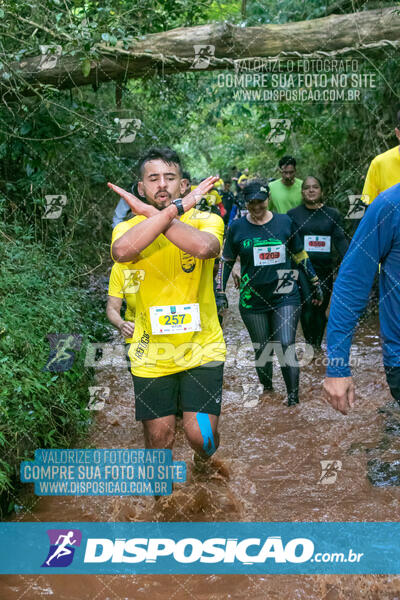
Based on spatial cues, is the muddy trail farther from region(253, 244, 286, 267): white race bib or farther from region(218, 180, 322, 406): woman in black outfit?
region(253, 244, 286, 267): white race bib

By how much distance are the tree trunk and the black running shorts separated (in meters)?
3.96

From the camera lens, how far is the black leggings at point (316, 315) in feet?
23.0

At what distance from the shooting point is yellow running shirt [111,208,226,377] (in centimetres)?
358

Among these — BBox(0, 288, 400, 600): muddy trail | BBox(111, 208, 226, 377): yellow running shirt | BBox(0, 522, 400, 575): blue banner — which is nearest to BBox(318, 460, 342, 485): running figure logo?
BBox(0, 288, 400, 600): muddy trail

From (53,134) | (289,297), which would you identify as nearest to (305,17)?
(53,134)

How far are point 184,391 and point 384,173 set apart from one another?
96.2 inches

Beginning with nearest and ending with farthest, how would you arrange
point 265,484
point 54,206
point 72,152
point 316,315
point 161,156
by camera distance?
point 161,156
point 265,484
point 316,315
point 54,206
point 72,152

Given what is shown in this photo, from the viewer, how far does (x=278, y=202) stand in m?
8.27

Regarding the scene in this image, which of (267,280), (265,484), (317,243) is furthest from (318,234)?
(265,484)

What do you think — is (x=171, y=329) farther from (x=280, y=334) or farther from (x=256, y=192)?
(x=256, y=192)

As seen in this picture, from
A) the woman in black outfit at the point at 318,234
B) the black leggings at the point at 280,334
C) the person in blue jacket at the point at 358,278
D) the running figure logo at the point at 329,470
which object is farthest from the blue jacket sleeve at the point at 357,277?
the woman in black outfit at the point at 318,234

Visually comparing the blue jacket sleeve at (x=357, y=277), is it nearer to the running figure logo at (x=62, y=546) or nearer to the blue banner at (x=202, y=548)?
the blue banner at (x=202, y=548)

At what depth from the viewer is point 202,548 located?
359 centimetres

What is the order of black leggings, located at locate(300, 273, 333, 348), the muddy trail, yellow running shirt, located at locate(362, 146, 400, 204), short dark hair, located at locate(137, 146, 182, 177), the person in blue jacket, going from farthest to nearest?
black leggings, located at locate(300, 273, 333, 348) → yellow running shirt, located at locate(362, 146, 400, 204) → short dark hair, located at locate(137, 146, 182, 177) → the muddy trail → the person in blue jacket
